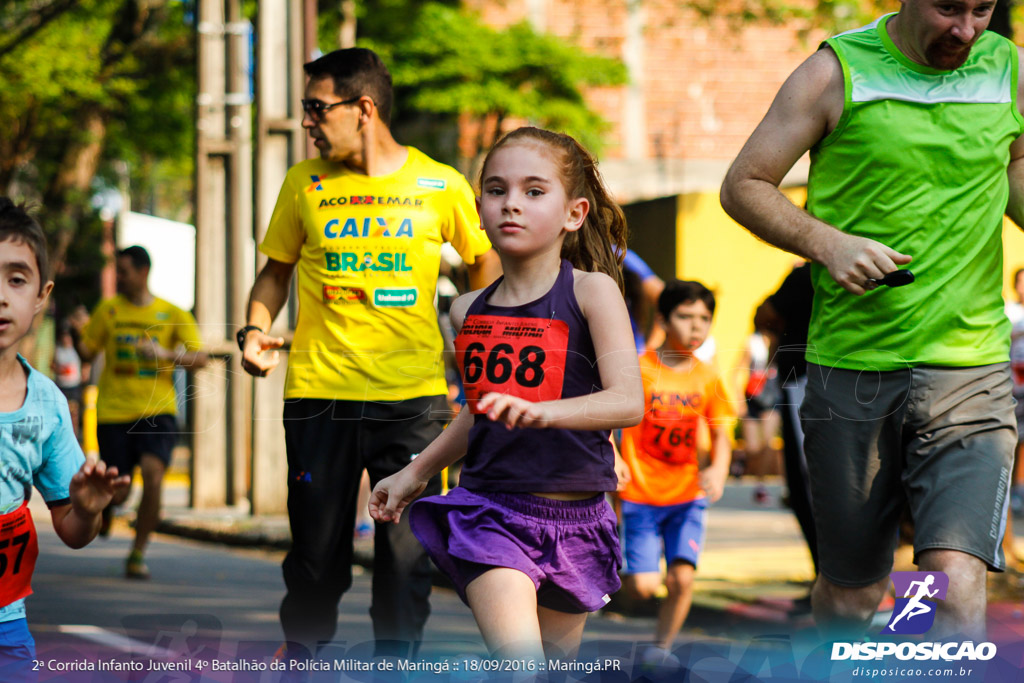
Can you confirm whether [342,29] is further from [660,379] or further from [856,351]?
[856,351]

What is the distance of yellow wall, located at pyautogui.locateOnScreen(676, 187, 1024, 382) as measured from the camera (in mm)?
14992

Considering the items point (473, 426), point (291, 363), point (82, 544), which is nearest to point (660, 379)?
point (291, 363)

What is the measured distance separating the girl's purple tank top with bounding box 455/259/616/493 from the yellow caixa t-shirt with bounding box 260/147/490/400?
139cm

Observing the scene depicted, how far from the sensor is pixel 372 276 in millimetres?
4840

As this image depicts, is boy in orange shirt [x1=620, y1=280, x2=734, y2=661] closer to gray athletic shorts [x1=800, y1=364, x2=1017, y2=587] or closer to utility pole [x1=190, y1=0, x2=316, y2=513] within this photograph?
gray athletic shorts [x1=800, y1=364, x2=1017, y2=587]

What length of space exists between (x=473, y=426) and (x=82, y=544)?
1.02 metres

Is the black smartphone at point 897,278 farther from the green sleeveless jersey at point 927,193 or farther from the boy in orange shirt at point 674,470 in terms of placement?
the boy in orange shirt at point 674,470

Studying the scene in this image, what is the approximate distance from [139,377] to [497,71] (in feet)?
35.2

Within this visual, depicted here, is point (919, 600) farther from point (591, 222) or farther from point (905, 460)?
point (591, 222)

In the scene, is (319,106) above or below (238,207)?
above

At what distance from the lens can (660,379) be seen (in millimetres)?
6312

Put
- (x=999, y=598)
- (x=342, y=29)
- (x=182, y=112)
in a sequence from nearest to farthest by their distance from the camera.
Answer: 1. (x=999, y=598)
2. (x=342, y=29)
3. (x=182, y=112)

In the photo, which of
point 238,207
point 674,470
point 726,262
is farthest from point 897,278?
point 726,262

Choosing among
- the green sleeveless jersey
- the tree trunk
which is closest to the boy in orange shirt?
the green sleeveless jersey
